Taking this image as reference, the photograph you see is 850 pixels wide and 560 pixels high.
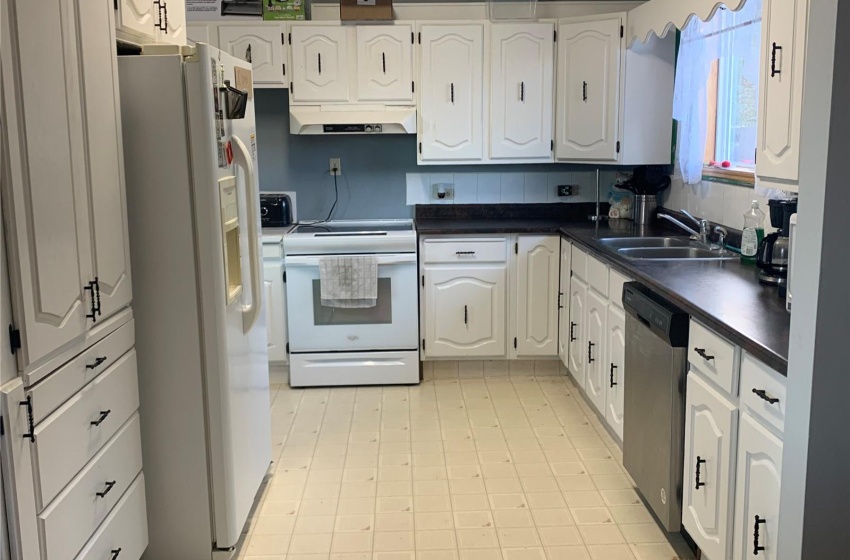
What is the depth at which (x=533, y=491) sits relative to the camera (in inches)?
121

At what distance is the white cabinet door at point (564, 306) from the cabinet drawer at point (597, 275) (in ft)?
Result: 1.48

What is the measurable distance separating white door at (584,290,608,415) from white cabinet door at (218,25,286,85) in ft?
7.14

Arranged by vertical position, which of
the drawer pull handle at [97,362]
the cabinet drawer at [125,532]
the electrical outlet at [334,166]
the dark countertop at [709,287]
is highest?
the electrical outlet at [334,166]

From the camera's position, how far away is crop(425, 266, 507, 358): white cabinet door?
14.4ft

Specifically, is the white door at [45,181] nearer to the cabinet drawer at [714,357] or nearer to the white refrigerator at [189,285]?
the white refrigerator at [189,285]

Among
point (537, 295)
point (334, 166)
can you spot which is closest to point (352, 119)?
point (334, 166)

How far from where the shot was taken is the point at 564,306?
14.3 feet

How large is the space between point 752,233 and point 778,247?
440 millimetres

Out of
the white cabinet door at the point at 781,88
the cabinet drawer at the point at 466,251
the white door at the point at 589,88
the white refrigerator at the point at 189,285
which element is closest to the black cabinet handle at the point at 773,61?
the white cabinet door at the point at 781,88

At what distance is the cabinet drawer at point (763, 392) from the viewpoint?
1.84 meters

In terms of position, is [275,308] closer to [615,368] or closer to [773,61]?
[615,368]

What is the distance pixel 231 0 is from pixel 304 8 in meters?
0.42

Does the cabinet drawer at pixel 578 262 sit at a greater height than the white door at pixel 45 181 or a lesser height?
lesser

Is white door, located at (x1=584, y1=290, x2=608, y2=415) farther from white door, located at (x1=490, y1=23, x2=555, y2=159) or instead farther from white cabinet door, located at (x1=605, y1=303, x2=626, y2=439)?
white door, located at (x1=490, y1=23, x2=555, y2=159)
